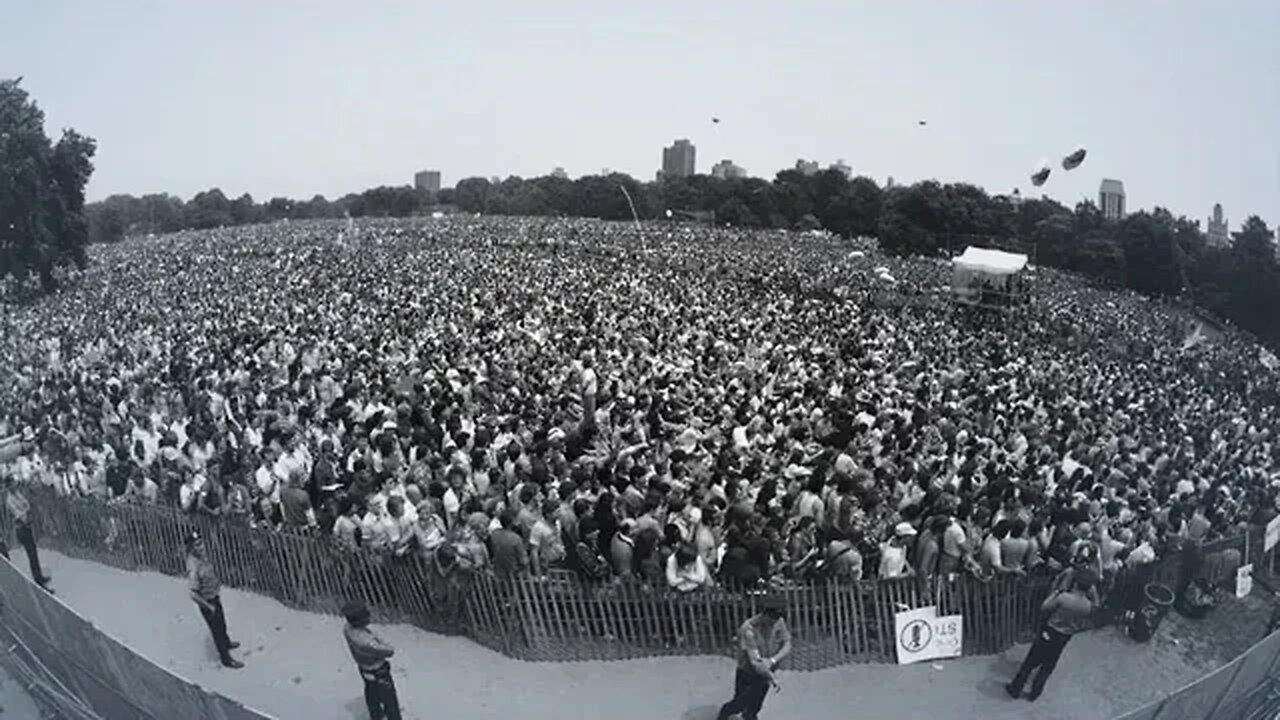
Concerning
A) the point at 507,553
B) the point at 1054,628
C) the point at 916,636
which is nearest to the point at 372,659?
the point at 507,553

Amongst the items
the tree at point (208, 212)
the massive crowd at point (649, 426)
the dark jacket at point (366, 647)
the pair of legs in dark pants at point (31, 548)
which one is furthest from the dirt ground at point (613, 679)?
the tree at point (208, 212)

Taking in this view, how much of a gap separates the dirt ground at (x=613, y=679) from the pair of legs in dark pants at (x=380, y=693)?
55 cm

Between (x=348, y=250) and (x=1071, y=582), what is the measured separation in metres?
38.5

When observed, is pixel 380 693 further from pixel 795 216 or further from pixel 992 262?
pixel 795 216

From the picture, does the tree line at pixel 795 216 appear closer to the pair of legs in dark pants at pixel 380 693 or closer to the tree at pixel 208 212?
the tree at pixel 208 212

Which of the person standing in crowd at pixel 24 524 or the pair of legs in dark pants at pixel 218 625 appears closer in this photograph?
the pair of legs in dark pants at pixel 218 625

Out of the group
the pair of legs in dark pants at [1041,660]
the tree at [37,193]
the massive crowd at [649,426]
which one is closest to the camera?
the pair of legs in dark pants at [1041,660]

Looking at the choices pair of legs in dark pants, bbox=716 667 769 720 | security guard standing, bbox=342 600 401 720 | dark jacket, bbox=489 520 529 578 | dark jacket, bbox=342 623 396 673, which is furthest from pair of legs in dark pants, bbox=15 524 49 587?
pair of legs in dark pants, bbox=716 667 769 720

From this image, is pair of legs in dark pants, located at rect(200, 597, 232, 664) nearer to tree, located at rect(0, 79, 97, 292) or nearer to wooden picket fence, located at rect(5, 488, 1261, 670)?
wooden picket fence, located at rect(5, 488, 1261, 670)

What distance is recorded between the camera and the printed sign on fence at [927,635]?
718 cm

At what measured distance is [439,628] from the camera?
7773 mm

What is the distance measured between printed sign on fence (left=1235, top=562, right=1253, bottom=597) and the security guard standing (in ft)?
28.1

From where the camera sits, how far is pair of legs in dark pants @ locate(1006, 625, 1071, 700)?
6527 mm

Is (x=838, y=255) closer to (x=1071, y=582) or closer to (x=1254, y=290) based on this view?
(x=1254, y=290)
